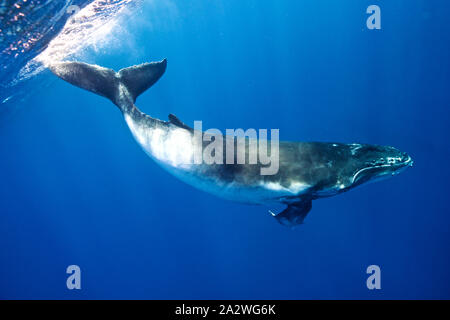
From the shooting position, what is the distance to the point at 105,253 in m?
35.2

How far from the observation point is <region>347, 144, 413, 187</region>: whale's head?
5.32 metres

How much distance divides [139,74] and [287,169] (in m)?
4.34

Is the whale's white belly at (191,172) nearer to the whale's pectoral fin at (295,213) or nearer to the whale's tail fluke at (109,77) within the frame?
the whale's pectoral fin at (295,213)

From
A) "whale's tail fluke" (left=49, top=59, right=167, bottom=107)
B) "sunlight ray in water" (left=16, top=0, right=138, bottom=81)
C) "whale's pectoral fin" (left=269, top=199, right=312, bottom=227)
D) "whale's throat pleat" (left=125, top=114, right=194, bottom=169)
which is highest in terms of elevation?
"sunlight ray in water" (left=16, top=0, right=138, bottom=81)

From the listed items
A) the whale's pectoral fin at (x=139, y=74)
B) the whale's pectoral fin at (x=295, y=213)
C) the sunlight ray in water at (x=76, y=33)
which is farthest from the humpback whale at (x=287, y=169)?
the sunlight ray in water at (x=76, y=33)

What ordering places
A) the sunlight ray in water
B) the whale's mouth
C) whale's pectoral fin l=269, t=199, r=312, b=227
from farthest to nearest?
the sunlight ray in water
whale's pectoral fin l=269, t=199, r=312, b=227
the whale's mouth

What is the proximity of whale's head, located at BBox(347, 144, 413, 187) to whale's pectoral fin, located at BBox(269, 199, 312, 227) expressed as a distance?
0.91 meters

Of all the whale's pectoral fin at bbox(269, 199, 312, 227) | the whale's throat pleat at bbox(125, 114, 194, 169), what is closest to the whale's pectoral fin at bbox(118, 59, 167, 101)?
the whale's throat pleat at bbox(125, 114, 194, 169)

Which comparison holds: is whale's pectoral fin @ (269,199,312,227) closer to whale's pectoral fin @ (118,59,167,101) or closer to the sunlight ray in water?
whale's pectoral fin @ (118,59,167,101)

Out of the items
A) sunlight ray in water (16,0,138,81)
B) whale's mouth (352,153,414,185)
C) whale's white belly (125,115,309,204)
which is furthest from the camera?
sunlight ray in water (16,0,138,81)

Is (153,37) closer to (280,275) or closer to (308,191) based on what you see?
(280,275)

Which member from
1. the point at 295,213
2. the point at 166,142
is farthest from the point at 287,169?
the point at 166,142
